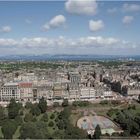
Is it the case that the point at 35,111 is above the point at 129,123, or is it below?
below

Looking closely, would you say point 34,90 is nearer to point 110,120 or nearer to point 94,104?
point 94,104

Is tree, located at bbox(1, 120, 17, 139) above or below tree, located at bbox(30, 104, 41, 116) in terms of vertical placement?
above

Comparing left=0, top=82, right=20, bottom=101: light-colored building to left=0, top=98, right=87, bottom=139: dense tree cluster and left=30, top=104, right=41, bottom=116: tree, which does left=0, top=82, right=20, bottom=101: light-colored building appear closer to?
left=0, top=98, right=87, bottom=139: dense tree cluster

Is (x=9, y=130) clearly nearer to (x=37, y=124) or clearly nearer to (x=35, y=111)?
(x=37, y=124)

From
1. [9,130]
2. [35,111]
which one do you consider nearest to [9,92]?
[35,111]

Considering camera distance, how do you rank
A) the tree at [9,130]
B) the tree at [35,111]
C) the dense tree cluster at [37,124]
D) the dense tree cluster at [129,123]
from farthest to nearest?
the tree at [35,111], the dense tree cluster at [129,123], the tree at [9,130], the dense tree cluster at [37,124]

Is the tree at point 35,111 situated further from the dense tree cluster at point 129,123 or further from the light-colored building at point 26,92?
the light-colored building at point 26,92

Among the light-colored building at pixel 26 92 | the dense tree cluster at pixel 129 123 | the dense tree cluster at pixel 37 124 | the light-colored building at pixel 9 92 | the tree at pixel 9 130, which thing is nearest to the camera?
the dense tree cluster at pixel 37 124

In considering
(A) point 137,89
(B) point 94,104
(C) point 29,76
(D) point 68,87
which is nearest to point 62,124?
(B) point 94,104

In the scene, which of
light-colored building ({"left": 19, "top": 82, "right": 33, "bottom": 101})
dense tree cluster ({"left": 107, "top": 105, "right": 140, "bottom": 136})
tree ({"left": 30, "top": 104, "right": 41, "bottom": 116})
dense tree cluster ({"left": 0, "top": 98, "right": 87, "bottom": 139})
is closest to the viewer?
dense tree cluster ({"left": 0, "top": 98, "right": 87, "bottom": 139})

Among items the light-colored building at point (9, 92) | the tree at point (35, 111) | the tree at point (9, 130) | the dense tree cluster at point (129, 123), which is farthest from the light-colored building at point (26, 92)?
the tree at point (9, 130)

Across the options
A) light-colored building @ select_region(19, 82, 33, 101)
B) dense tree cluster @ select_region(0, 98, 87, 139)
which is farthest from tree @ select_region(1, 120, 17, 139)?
light-colored building @ select_region(19, 82, 33, 101)
